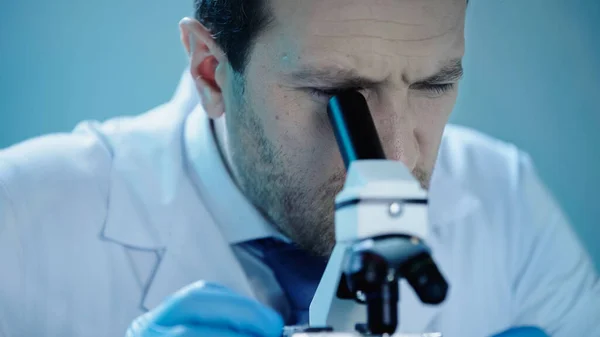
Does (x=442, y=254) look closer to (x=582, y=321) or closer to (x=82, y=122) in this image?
(x=582, y=321)

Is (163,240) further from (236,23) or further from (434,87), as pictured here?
(434,87)

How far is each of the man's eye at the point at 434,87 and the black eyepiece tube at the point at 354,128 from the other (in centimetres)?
14

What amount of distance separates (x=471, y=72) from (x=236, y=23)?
2.13ft

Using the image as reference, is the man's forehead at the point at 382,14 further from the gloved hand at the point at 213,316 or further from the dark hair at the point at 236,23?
the gloved hand at the point at 213,316

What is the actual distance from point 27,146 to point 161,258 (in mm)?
304

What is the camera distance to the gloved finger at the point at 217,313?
0.83 meters

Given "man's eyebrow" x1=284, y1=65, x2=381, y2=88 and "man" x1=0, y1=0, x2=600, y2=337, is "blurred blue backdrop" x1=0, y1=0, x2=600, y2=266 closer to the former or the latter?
"man" x1=0, y1=0, x2=600, y2=337

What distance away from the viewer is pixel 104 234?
114cm

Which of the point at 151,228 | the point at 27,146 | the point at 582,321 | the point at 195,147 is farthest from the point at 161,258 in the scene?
the point at 582,321

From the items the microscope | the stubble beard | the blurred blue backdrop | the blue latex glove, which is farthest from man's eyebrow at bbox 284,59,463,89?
the blurred blue backdrop

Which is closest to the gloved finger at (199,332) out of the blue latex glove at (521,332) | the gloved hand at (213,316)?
the gloved hand at (213,316)

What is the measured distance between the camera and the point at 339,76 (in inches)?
36.6

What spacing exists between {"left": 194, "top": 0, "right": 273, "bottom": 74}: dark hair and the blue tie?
11.0 inches

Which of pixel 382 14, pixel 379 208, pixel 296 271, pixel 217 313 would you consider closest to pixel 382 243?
pixel 379 208
